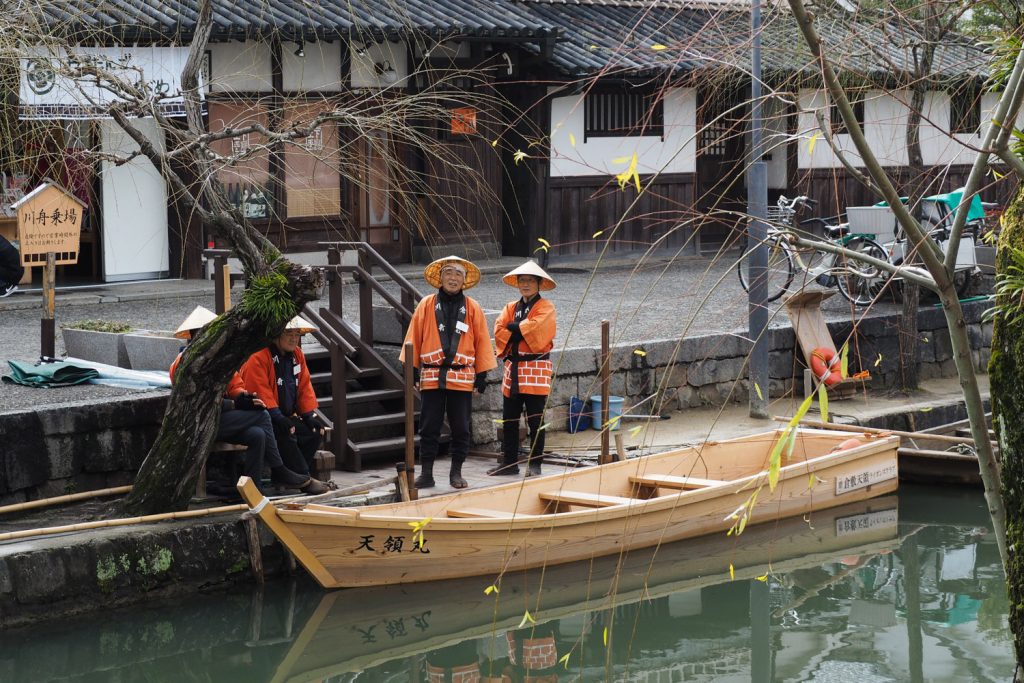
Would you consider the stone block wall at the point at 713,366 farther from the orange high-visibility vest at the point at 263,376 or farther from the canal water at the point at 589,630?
the orange high-visibility vest at the point at 263,376

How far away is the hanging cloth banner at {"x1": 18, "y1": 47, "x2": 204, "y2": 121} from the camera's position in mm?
7914

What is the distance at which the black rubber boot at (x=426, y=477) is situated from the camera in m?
9.32

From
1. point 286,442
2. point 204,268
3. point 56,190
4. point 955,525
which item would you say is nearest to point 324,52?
point 204,268

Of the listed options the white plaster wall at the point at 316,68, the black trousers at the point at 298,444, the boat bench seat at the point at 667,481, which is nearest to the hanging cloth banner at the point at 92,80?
the white plaster wall at the point at 316,68

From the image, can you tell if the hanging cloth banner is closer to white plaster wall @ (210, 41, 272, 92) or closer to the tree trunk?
white plaster wall @ (210, 41, 272, 92)

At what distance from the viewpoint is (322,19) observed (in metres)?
14.0

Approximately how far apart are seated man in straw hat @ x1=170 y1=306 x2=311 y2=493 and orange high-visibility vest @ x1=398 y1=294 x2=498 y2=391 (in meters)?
1.23

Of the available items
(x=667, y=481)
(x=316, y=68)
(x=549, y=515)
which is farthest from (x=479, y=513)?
(x=316, y=68)

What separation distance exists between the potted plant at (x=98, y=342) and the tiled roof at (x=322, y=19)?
8.20 feet

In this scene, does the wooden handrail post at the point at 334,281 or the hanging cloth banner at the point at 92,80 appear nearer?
the hanging cloth banner at the point at 92,80

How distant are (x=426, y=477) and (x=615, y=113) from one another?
976cm

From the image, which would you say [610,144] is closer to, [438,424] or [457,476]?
[438,424]

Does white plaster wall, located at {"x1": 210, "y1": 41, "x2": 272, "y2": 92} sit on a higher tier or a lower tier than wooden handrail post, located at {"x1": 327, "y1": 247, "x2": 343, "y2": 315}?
higher

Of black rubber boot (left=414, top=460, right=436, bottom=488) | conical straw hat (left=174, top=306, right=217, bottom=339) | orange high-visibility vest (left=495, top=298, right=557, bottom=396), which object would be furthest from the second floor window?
conical straw hat (left=174, top=306, right=217, bottom=339)
